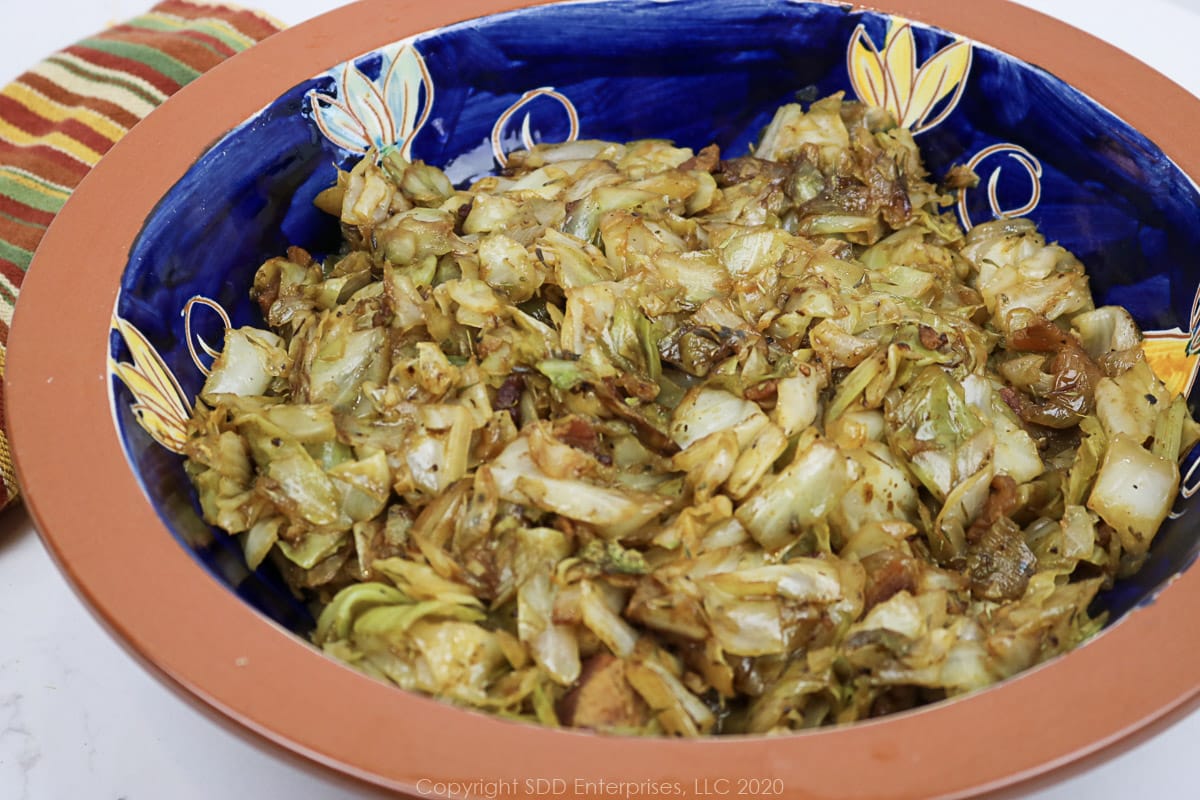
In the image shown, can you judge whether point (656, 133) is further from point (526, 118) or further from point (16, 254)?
point (16, 254)

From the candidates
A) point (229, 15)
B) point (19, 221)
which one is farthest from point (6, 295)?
point (229, 15)

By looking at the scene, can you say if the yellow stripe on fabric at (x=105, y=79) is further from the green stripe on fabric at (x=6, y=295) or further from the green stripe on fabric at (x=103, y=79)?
the green stripe on fabric at (x=6, y=295)

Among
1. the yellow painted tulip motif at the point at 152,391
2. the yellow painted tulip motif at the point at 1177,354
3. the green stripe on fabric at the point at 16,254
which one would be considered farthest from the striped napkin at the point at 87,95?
the yellow painted tulip motif at the point at 1177,354

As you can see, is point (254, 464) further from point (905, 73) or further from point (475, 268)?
point (905, 73)

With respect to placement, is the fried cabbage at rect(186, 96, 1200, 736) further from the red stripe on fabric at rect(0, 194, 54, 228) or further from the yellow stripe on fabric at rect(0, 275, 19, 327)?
the red stripe on fabric at rect(0, 194, 54, 228)

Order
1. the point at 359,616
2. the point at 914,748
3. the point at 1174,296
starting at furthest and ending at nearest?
the point at 1174,296
the point at 359,616
the point at 914,748

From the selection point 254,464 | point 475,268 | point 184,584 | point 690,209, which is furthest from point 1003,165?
point 184,584
